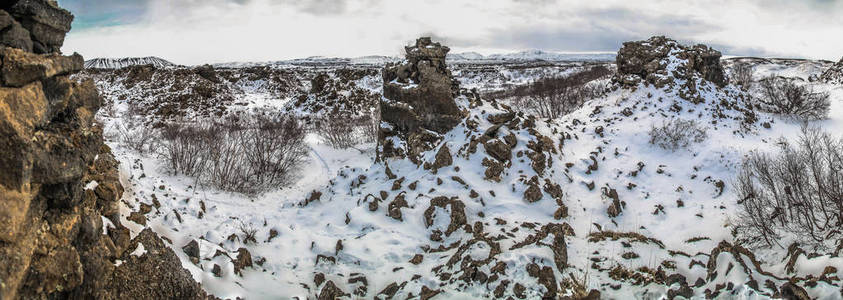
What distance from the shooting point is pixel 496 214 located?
39.9 feet

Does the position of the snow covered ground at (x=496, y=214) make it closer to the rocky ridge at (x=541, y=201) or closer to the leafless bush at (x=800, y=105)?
the rocky ridge at (x=541, y=201)

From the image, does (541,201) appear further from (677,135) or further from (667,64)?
(667,64)

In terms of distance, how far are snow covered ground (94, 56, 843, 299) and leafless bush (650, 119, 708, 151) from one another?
365 millimetres

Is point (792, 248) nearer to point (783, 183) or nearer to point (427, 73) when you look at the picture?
point (783, 183)

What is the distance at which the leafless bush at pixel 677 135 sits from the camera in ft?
55.6

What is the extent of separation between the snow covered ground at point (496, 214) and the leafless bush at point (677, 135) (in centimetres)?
37

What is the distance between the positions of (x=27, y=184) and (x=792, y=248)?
11.9 m

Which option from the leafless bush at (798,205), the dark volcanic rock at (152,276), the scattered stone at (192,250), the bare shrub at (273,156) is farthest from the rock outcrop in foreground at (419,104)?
the dark volcanic rock at (152,276)

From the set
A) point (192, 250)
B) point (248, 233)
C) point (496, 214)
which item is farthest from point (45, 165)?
point (496, 214)

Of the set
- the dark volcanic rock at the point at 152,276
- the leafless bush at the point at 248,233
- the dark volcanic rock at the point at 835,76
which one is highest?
the dark volcanic rock at the point at 835,76

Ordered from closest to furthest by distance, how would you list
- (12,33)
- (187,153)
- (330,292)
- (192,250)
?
(12,33) < (192,250) < (330,292) < (187,153)

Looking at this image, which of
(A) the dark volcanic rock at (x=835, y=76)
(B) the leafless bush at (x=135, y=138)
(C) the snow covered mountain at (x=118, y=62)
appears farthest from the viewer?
(C) the snow covered mountain at (x=118, y=62)

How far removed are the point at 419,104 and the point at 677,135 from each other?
34.5 ft

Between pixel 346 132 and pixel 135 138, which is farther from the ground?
pixel 135 138
